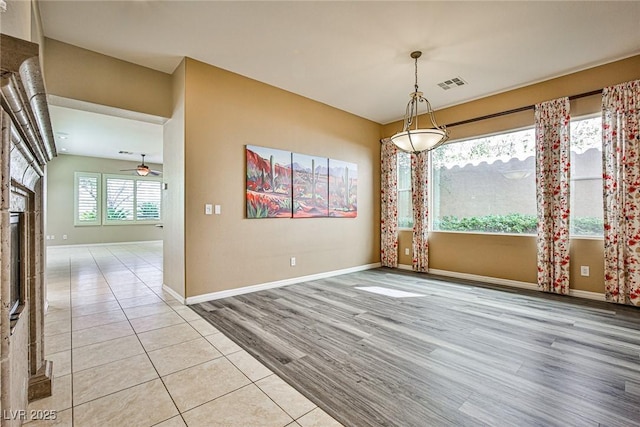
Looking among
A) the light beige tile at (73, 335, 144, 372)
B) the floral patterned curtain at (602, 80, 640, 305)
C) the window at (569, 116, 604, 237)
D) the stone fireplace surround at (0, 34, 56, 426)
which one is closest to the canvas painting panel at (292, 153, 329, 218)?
the light beige tile at (73, 335, 144, 372)

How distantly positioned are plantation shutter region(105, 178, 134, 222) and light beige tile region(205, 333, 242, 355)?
962 centimetres

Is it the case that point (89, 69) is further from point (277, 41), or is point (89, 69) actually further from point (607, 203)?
point (607, 203)

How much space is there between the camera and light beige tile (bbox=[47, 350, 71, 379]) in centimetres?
209

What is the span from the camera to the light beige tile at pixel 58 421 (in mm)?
1585

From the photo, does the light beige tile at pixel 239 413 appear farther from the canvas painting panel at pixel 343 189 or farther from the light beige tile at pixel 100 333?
the canvas painting panel at pixel 343 189

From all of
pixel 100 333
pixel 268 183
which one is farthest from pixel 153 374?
pixel 268 183

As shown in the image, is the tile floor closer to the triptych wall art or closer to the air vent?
the triptych wall art

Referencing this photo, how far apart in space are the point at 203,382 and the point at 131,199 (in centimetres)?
1049

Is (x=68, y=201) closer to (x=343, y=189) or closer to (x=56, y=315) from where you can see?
(x=56, y=315)

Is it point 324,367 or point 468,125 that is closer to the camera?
point 324,367

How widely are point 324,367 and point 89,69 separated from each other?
14.0 ft

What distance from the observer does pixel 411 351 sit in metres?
2.43

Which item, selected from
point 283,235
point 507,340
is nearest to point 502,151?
point 507,340

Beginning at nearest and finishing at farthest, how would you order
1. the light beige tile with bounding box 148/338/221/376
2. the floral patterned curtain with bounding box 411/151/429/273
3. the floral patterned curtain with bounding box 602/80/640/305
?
1. the light beige tile with bounding box 148/338/221/376
2. the floral patterned curtain with bounding box 602/80/640/305
3. the floral patterned curtain with bounding box 411/151/429/273
